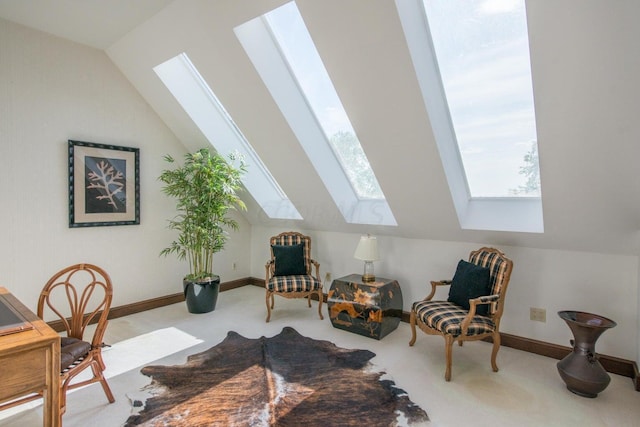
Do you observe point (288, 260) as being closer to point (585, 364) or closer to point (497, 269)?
point (497, 269)

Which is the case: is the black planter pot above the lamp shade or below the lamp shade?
below

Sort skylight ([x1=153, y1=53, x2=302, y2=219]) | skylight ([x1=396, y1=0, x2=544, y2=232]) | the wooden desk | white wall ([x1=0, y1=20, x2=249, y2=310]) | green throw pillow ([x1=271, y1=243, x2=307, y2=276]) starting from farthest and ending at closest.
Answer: green throw pillow ([x1=271, y1=243, x2=307, y2=276]) < skylight ([x1=153, y1=53, x2=302, y2=219]) < white wall ([x1=0, y1=20, x2=249, y2=310]) < skylight ([x1=396, y1=0, x2=544, y2=232]) < the wooden desk

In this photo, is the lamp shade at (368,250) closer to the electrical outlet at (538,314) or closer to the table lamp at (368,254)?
the table lamp at (368,254)

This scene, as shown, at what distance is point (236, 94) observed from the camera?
3314 millimetres

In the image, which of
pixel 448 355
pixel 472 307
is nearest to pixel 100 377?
pixel 448 355

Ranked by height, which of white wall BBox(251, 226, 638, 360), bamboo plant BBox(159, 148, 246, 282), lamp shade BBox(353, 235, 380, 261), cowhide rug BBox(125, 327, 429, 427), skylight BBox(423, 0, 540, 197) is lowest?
cowhide rug BBox(125, 327, 429, 427)

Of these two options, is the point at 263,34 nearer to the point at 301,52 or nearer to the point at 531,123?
the point at 301,52

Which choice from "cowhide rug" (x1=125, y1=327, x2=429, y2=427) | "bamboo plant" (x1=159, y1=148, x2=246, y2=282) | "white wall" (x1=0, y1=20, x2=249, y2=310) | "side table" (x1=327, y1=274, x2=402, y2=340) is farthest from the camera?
"bamboo plant" (x1=159, y1=148, x2=246, y2=282)

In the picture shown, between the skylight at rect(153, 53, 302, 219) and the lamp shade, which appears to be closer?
the lamp shade

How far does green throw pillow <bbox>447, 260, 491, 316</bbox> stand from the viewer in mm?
2984

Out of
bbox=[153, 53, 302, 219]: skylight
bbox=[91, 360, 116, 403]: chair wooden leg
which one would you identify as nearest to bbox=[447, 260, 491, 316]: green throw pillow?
bbox=[153, 53, 302, 219]: skylight

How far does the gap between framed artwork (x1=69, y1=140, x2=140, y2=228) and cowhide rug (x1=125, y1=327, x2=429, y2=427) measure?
193 centimetres

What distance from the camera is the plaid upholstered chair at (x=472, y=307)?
273 centimetres

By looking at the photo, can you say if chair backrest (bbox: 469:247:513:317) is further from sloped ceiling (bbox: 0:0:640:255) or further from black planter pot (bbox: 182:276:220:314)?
black planter pot (bbox: 182:276:220:314)
